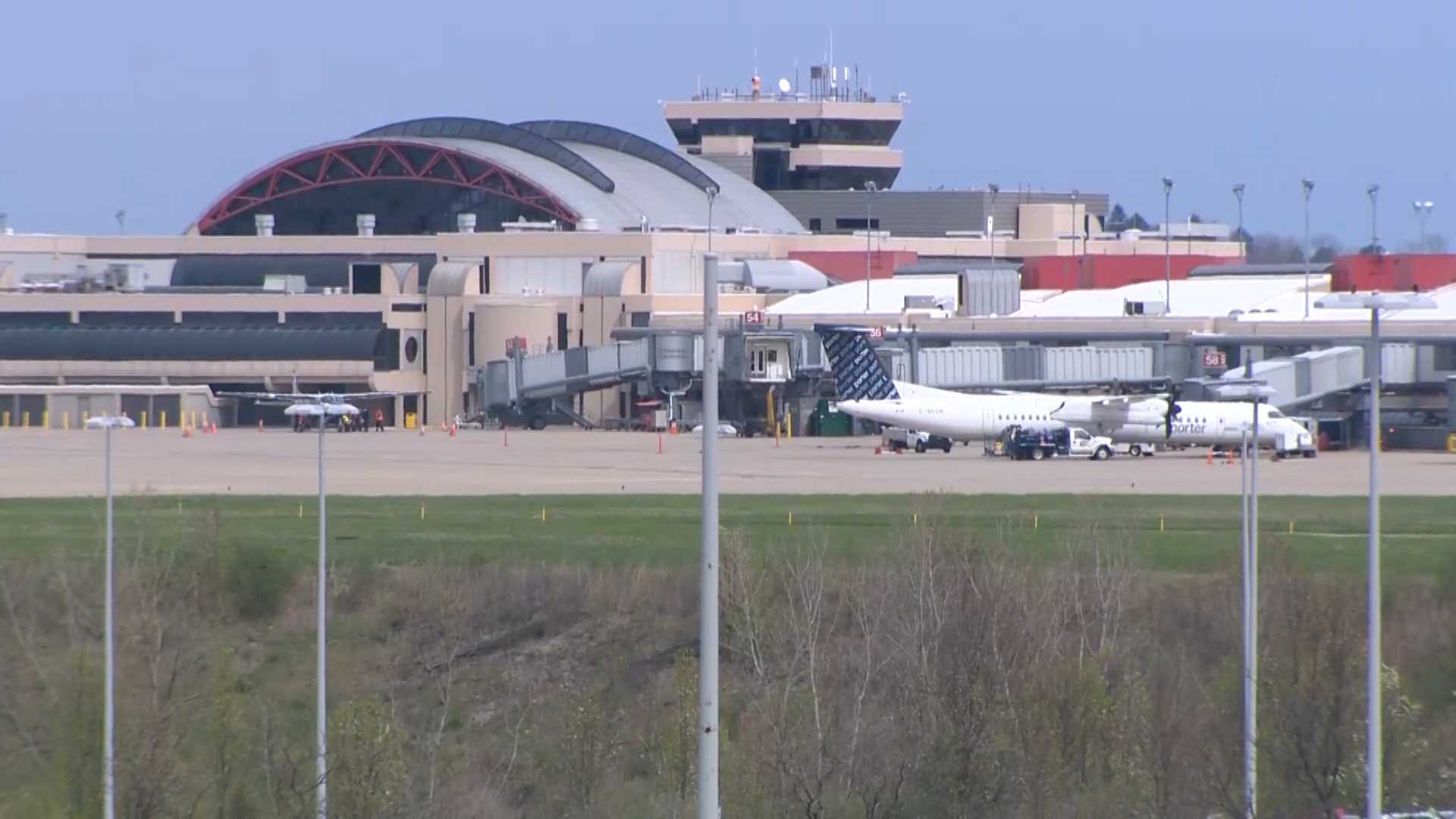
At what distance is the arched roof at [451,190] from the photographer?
12975 cm

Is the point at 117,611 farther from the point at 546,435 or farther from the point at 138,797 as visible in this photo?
the point at 546,435

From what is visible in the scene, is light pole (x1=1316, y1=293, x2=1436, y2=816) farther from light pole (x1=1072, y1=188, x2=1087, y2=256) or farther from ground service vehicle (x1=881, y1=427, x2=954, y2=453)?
light pole (x1=1072, y1=188, x2=1087, y2=256)

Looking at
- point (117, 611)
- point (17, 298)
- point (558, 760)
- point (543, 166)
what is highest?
point (543, 166)

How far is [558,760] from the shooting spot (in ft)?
121

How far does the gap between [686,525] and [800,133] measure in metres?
104

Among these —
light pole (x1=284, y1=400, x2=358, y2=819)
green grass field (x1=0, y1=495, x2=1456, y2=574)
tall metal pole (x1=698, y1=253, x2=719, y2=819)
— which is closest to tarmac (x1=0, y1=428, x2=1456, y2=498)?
green grass field (x1=0, y1=495, x2=1456, y2=574)

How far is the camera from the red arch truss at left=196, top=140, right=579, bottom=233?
5118 inches

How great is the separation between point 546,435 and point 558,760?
6432cm

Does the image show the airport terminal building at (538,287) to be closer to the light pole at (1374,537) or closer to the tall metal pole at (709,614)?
the light pole at (1374,537)

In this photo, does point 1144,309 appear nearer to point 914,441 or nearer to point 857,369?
point 914,441

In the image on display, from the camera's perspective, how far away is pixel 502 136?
450 ft

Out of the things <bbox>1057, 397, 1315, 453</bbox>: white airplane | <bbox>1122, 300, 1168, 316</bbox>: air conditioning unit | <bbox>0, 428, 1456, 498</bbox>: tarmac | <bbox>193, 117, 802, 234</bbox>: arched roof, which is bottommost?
<bbox>0, 428, 1456, 498</bbox>: tarmac

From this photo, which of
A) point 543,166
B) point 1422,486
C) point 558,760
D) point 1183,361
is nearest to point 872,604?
point 558,760

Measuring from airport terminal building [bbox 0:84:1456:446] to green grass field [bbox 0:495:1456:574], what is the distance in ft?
107
